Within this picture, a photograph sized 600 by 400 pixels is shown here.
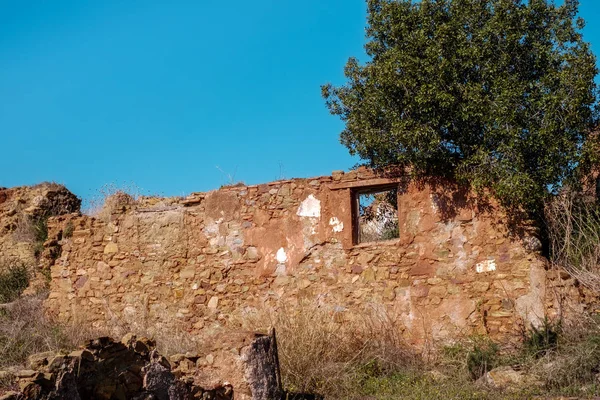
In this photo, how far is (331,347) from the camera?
8.62m

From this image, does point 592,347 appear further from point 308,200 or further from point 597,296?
point 308,200

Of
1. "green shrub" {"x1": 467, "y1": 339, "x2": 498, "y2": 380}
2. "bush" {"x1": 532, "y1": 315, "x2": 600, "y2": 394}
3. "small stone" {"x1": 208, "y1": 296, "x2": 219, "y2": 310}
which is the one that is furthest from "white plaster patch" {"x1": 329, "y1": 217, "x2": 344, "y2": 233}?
"bush" {"x1": 532, "y1": 315, "x2": 600, "y2": 394}

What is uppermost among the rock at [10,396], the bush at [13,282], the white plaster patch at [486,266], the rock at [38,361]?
the bush at [13,282]

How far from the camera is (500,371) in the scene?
8.29 m

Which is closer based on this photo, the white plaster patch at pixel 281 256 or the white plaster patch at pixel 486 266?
the white plaster patch at pixel 486 266

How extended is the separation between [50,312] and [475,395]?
27.5 feet

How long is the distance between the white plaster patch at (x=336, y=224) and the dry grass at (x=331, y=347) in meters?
1.26

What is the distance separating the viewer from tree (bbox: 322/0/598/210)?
9234 mm

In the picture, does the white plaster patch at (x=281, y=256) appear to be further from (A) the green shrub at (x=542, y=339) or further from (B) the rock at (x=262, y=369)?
(A) the green shrub at (x=542, y=339)

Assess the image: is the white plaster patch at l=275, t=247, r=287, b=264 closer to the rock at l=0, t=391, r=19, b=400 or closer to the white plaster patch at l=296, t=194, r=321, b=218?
the white plaster patch at l=296, t=194, r=321, b=218

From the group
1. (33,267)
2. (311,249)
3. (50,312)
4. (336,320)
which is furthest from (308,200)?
(33,267)

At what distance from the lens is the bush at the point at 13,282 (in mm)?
13844

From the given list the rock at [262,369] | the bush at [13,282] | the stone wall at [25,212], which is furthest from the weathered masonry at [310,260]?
the rock at [262,369]

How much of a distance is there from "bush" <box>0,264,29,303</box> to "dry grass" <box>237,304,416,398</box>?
640 cm
